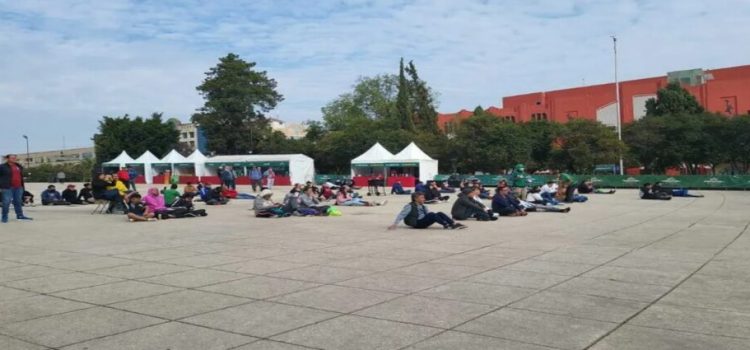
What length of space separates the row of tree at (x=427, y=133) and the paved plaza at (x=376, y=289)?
37.9 metres

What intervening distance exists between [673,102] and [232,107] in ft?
168

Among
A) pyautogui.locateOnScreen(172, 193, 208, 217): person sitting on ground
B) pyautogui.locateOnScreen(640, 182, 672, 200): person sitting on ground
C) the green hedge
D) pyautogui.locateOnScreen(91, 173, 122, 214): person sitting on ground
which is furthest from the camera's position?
the green hedge

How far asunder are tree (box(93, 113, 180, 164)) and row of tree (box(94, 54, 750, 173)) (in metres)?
0.13

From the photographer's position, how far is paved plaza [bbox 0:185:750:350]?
524cm

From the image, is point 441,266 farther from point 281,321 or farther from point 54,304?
point 54,304

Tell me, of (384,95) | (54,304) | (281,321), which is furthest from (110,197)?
(384,95)

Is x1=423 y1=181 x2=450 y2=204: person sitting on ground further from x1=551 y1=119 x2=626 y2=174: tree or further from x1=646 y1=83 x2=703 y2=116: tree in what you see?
x1=646 y1=83 x2=703 y2=116: tree

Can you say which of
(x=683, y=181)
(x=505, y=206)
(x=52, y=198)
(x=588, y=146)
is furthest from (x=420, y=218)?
(x=588, y=146)

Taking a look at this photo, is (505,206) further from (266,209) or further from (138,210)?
(138,210)

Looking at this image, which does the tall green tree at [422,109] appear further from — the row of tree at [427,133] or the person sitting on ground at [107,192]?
the person sitting on ground at [107,192]

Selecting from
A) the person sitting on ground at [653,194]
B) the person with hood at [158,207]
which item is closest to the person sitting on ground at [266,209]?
the person with hood at [158,207]

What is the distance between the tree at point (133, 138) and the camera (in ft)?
281

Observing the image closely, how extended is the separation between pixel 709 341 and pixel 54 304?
19.6 ft

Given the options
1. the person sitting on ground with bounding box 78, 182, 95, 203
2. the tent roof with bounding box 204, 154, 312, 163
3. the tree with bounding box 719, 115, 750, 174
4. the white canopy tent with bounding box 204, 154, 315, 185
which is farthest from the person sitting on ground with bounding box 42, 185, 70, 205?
the tree with bounding box 719, 115, 750, 174
